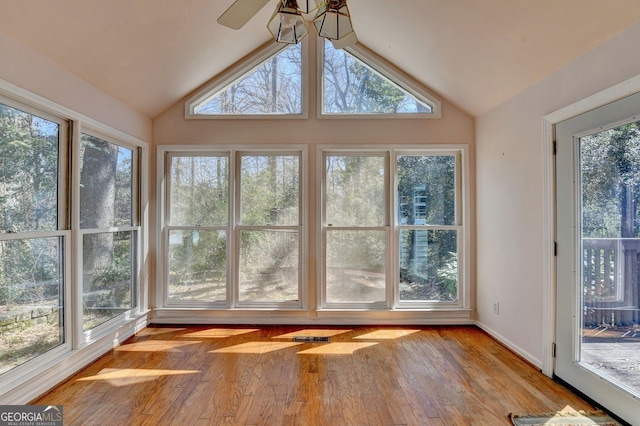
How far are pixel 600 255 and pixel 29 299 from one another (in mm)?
3781

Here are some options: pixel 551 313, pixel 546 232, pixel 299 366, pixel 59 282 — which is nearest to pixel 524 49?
pixel 546 232

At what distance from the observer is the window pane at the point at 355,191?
12.0 feet

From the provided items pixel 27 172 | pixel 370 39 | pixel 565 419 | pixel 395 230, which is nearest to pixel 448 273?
pixel 395 230

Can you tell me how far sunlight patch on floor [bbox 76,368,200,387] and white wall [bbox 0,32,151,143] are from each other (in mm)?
2042

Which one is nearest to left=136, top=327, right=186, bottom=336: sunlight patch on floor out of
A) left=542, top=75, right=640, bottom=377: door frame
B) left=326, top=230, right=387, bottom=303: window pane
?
left=326, top=230, right=387, bottom=303: window pane

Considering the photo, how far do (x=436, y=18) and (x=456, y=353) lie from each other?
280cm

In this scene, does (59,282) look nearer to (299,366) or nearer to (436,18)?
(299,366)

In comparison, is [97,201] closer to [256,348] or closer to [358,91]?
[256,348]

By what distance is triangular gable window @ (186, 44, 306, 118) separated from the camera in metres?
3.65

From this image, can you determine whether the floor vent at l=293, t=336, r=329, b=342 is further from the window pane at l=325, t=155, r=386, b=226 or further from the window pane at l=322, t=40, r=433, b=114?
the window pane at l=322, t=40, r=433, b=114

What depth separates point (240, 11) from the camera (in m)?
1.79

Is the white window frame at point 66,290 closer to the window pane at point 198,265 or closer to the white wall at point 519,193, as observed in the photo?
the window pane at point 198,265

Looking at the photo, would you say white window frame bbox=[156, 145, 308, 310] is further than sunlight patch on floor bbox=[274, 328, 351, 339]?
Yes

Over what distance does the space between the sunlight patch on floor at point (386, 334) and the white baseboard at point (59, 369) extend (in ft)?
7.52
